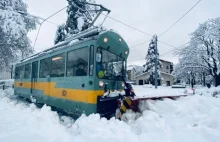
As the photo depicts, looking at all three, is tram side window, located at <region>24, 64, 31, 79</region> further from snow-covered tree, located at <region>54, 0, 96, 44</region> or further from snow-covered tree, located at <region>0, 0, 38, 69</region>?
snow-covered tree, located at <region>54, 0, 96, 44</region>

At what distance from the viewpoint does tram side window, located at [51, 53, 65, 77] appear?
738 centimetres

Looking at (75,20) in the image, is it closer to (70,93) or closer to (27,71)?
(27,71)

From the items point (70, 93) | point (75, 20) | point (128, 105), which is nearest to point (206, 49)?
point (75, 20)

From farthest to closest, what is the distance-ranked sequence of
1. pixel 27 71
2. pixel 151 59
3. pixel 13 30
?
pixel 151 59
pixel 13 30
pixel 27 71

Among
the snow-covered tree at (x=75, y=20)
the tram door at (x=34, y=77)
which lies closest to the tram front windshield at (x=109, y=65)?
the tram door at (x=34, y=77)

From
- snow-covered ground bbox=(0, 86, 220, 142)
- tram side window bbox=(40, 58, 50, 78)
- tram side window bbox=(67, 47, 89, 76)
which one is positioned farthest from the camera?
tram side window bbox=(40, 58, 50, 78)

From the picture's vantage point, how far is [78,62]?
6578 millimetres

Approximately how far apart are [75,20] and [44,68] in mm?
14287

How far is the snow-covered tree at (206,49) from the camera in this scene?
2791cm

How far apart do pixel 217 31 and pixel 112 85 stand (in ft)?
88.9

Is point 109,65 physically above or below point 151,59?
below

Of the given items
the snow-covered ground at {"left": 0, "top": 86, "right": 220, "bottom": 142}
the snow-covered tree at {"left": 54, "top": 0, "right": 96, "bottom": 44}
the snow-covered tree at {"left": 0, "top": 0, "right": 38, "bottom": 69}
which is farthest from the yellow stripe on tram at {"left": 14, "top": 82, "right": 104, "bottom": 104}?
the snow-covered tree at {"left": 54, "top": 0, "right": 96, "bottom": 44}

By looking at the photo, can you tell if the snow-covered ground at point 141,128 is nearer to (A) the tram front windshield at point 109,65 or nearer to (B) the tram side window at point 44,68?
(A) the tram front windshield at point 109,65

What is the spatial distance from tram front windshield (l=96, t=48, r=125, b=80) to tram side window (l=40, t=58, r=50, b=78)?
128 inches
